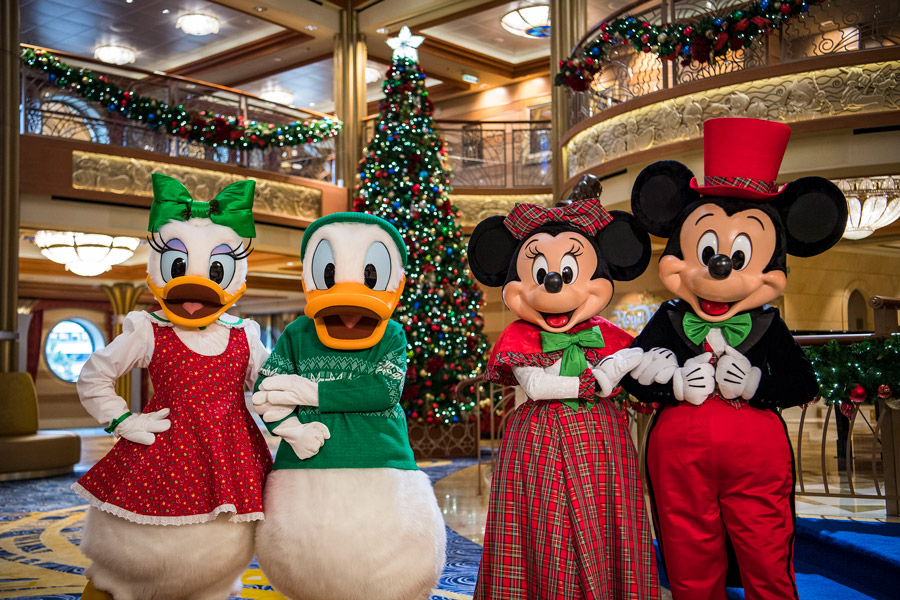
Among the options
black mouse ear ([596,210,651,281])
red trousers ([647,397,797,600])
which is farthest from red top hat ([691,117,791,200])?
red trousers ([647,397,797,600])

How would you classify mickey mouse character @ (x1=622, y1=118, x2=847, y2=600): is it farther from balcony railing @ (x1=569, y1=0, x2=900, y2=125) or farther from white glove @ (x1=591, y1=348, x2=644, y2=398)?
balcony railing @ (x1=569, y1=0, x2=900, y2=125)

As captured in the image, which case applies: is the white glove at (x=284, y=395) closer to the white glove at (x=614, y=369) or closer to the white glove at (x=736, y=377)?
the white glove at (x=614, y=369)

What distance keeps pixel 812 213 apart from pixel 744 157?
0.28 metres

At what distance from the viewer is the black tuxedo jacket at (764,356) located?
2443 millimetres

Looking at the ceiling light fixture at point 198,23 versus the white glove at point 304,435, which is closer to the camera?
the white glove at point 304,435

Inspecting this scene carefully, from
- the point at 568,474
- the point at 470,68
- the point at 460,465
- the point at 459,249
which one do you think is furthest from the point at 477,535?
the point at 470,68

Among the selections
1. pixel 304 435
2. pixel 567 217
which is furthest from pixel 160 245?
pixel 567 217

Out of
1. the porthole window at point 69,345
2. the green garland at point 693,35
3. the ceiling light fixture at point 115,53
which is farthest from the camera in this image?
the porthole window at point 69,345

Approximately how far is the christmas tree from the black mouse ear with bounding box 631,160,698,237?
5337 mm

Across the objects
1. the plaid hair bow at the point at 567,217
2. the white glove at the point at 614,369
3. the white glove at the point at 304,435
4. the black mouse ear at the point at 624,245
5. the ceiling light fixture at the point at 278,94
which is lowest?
the white glove at the point at 304,435

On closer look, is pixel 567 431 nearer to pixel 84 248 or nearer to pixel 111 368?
pixel 111 368

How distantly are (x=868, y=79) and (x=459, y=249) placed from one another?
12.7ft

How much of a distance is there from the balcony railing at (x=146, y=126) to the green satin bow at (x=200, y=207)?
6.43 m

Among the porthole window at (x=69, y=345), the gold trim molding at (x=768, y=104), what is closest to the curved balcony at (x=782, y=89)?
the gold trim molding at (x=768, y=104)
